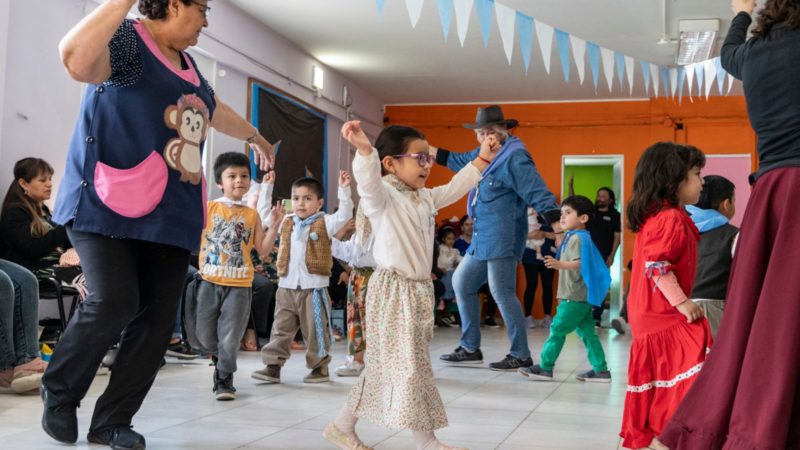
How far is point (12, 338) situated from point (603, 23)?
21.6 feet

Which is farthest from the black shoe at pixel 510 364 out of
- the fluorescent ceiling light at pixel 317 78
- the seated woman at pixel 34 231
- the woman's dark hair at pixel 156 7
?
the fluorescent ceiling light at pixel 317 78

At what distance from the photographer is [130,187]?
2.44 m

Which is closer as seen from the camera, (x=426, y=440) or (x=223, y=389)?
(x=426, y=440)

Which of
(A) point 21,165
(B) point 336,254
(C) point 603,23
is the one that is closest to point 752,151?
(C) point 603,23

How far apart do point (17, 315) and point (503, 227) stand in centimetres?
273

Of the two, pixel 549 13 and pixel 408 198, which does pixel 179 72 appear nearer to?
pixel 408 198

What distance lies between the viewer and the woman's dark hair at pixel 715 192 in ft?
12.1

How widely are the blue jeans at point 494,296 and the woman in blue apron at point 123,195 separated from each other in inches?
110

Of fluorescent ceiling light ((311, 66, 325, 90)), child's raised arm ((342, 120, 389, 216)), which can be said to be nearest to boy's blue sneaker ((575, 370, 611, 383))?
child's raised arm ((342, 120, 389, 216))

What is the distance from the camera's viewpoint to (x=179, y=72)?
258cm

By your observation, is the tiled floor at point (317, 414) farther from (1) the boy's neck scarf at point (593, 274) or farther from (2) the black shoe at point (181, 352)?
(1) the boy's neck scarf at point (593, 274)

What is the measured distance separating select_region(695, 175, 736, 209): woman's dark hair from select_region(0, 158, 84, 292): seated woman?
3213mm

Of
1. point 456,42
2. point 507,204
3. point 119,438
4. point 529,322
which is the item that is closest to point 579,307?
point 507,204

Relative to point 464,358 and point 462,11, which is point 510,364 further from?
point 462,11
